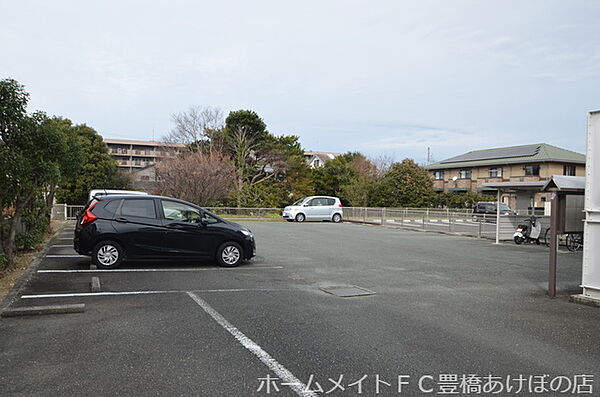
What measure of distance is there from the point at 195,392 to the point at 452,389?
2.07 metres

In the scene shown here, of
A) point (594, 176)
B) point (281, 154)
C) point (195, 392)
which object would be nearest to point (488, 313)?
point (594, 176)

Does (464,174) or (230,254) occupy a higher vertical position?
(464,174)

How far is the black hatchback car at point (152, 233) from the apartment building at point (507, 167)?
3129 cm

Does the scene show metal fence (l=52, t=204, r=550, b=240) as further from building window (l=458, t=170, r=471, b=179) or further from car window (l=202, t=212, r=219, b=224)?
building window (l=458, t=170, r=471, b=179)

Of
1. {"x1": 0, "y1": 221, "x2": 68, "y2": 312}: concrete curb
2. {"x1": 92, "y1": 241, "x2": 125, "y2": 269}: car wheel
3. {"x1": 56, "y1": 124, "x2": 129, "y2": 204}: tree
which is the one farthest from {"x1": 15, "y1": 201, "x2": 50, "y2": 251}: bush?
{"x1": 56, "y1": 124, "x2": 129, "y2": 204}: tree

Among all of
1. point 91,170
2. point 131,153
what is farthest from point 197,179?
point 131,153

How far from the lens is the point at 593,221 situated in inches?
270

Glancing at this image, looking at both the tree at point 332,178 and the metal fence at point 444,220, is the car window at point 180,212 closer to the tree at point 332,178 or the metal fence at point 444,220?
the metal fence at point 444,220

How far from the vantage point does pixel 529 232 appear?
16922 millimetres

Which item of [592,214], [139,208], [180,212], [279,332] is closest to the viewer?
[279,332]

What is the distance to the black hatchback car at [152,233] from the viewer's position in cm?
896

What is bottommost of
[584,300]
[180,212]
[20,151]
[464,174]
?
[584,300]

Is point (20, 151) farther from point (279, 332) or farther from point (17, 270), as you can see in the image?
point (279, 332)

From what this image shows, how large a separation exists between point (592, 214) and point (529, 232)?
10.8 m
